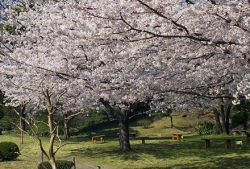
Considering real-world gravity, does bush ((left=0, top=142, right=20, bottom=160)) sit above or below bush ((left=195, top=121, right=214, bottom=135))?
below

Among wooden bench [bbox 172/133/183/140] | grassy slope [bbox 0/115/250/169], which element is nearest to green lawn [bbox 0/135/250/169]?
grassy slope [bbox 0/115/250/169]

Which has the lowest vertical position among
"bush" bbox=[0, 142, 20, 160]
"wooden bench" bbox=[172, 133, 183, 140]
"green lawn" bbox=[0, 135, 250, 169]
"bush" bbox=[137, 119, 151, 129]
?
"green lawn" bbox=[0, 135, 250, 169]

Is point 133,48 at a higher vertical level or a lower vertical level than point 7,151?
higher

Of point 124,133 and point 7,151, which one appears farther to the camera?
point 7,151

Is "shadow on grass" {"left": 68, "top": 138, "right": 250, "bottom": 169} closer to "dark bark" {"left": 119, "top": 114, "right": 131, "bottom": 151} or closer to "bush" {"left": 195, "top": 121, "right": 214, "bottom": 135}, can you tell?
→ "dark bark" {"left": 119, "top": 114, "right": 131, "bottom": 151}

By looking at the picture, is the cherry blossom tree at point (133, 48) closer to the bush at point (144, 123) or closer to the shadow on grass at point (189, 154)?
the shadow on grass at point (189, 154)

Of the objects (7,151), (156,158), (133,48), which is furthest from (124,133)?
(133,48)

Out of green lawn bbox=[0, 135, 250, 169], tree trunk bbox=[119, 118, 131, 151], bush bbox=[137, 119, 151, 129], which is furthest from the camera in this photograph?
bush bbox=[137, 119, 151, 129]

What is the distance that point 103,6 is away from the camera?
347 inches

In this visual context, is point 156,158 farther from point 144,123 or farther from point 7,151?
point 144,123

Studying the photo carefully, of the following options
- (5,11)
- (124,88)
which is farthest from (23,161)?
(124,88)

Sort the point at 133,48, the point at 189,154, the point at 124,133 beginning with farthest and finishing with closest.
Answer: the point at 124,133, the point at 189,154, the point at 133,48

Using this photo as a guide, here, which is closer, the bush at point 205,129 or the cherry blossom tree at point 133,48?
the cherry blossom tree at point 133,48

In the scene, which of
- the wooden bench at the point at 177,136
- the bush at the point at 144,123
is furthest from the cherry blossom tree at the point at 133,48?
the bush at the point at 144,123
